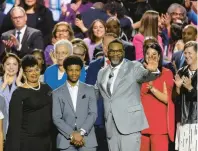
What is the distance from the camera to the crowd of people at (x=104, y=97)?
390 inches

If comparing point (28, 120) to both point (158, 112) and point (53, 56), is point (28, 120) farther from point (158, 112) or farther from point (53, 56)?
point (53, 56)

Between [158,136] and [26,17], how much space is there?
3.85 metres

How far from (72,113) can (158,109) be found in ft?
4.40

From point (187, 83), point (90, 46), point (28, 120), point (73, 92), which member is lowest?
point (28, 120)

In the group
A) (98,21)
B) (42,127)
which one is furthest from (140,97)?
(98,21)

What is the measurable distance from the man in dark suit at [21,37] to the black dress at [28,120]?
3.10 meters

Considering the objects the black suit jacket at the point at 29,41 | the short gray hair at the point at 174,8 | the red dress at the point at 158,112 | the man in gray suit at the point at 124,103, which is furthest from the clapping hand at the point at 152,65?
the short gray hair at the point at 174,8

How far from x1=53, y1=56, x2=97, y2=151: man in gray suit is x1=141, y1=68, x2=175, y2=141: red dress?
0.92 meters

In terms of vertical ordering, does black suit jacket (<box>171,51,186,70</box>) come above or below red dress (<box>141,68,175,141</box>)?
above

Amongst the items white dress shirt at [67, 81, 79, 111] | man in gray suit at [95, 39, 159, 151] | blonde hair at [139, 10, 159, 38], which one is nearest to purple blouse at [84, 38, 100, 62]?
blonde hair at [139, 10, 159, 38]

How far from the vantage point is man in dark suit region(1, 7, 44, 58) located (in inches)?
515

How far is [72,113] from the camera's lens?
10.0m

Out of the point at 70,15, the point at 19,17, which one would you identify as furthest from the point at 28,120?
the point at 70,15

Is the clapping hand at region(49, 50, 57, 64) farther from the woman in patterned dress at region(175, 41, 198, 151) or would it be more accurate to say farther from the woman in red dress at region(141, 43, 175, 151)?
the woman in patterned dress at region(175, 41, 198, 151)
